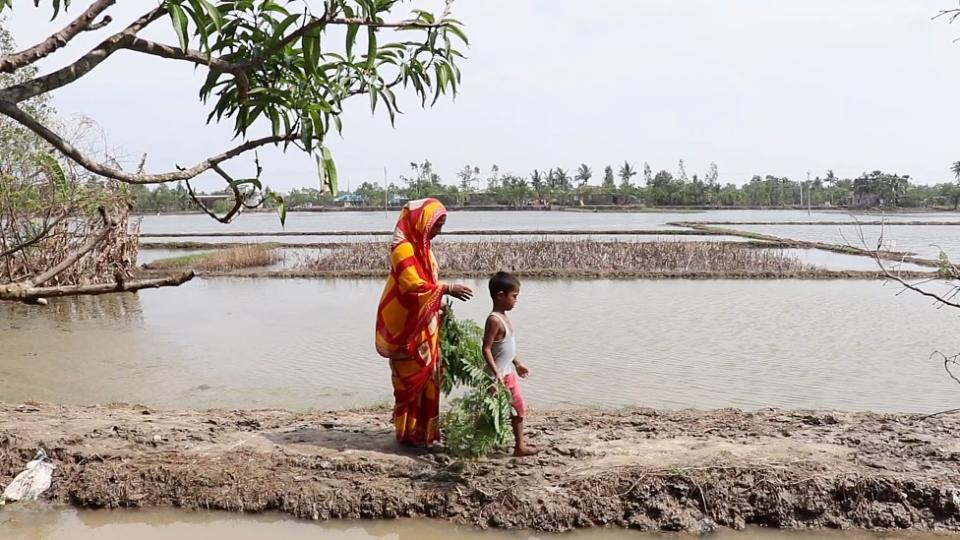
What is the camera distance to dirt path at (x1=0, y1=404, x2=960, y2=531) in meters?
3.63

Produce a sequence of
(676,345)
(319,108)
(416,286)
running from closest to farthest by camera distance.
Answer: (319,108) → (416,286) → (676,345)

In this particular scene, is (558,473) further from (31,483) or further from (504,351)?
(31,483)

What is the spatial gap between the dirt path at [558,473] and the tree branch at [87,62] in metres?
2.49

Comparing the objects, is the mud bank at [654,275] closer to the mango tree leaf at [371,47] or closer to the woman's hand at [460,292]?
the woman's hand at [460,292]

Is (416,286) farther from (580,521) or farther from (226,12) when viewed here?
(226,12)

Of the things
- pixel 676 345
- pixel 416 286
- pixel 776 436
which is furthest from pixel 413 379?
pixel 676 345

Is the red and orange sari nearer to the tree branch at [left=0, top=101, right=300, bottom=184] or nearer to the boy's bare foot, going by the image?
the boy's bare foot

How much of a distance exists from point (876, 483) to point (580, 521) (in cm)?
139

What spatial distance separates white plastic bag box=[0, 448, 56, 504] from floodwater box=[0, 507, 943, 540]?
0.08 meters

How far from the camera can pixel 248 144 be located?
1.91 meters

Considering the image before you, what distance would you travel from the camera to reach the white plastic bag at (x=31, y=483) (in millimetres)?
3936

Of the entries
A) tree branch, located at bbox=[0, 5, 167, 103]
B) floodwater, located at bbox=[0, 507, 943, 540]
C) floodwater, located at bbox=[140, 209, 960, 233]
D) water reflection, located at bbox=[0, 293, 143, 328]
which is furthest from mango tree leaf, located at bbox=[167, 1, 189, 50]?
floodwater, located at bbox=[140, 209, 960, 233]

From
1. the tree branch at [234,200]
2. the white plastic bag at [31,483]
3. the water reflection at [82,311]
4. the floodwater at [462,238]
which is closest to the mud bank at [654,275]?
the water reflection at [82,311]

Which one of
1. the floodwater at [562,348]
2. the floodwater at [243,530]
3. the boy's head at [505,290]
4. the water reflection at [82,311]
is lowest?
the water reflection at [82,311]
